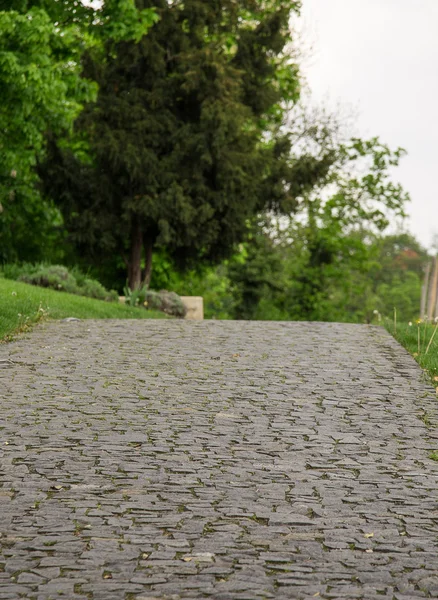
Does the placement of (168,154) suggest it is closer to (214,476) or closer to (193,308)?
(193,308)

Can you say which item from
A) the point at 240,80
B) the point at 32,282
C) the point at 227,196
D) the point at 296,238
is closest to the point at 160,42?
the point at 240,80

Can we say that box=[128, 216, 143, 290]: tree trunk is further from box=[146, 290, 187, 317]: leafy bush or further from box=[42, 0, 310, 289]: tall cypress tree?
box=[146, 290, 187, 317]: leafy bush

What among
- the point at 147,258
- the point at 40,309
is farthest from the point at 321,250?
the point at 40,309

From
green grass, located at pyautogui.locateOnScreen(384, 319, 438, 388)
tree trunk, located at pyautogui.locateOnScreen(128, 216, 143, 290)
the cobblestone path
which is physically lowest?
the cobblestone path

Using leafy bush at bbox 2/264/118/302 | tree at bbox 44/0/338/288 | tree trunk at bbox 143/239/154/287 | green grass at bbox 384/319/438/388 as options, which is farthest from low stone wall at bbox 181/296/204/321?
green grass at bbox 384/319/438/388

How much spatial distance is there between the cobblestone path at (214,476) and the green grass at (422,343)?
0.19 m

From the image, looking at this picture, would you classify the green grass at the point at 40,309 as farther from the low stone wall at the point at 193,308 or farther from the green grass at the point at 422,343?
the green grass at the point at 422,343

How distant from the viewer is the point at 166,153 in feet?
85.4

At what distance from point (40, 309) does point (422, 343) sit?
6.33m

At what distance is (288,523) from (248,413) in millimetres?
3277

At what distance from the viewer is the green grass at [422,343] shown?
11750mm

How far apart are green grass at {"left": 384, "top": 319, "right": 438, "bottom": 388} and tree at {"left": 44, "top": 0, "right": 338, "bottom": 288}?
32.3 ft

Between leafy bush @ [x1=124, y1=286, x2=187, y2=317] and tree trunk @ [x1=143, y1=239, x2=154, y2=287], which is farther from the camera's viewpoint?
tree trunk @ [x1=143, y1=239, x2=154, y2=287]

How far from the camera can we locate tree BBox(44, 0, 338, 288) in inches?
979
